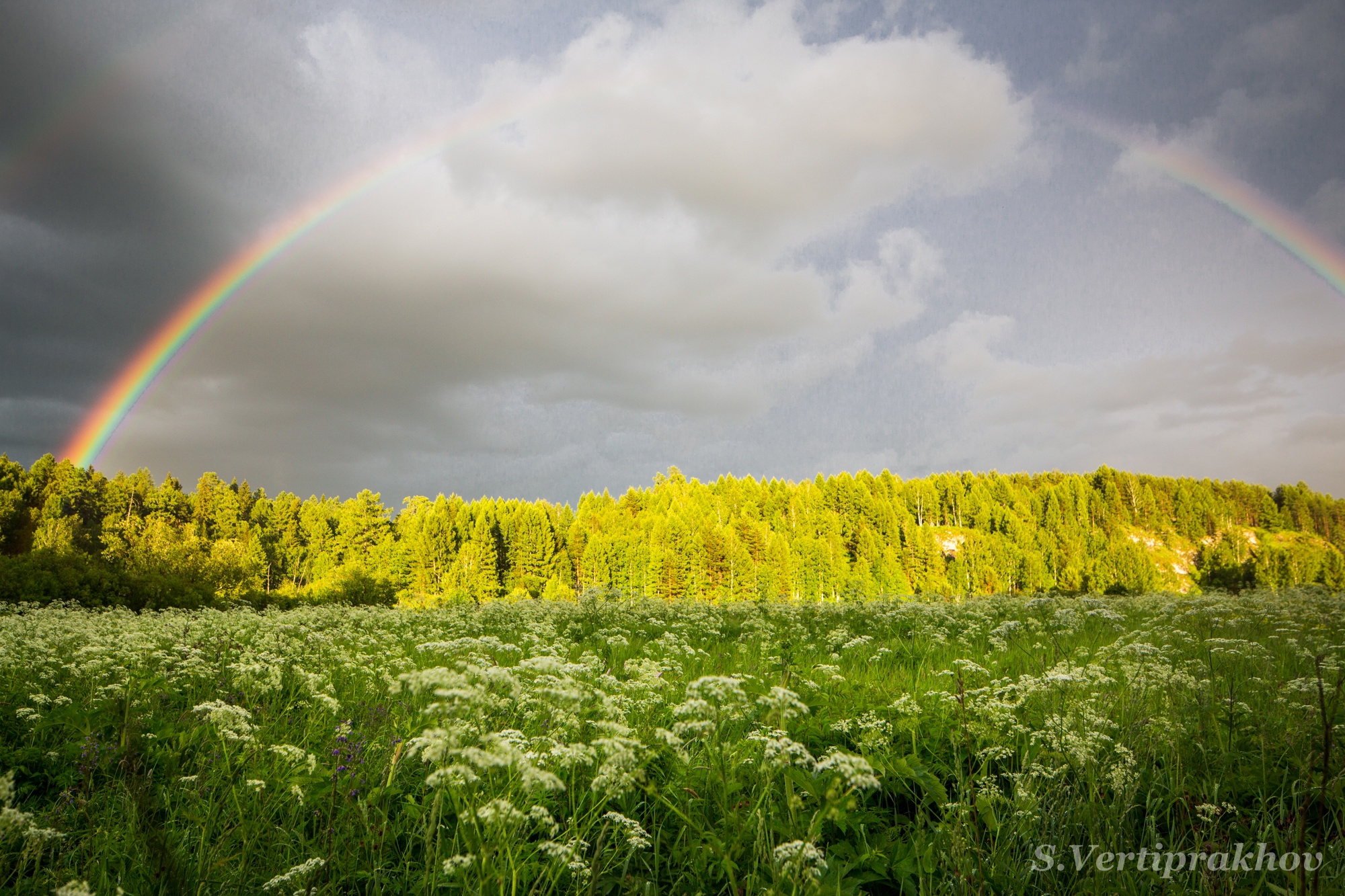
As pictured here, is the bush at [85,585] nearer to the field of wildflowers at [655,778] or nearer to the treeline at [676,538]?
the field of wildflowers at [655,778]

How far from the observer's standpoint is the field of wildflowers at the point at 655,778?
273 centimetres

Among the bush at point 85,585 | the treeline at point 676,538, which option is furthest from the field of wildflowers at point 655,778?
the treeline at point 676,538

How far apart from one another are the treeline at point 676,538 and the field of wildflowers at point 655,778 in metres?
41.7

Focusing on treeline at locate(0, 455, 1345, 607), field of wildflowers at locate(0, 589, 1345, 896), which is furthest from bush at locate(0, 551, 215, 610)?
treeline at locate(0, 455, 1345, 607)

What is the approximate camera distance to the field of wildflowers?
2.73 meters

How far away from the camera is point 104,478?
267ft

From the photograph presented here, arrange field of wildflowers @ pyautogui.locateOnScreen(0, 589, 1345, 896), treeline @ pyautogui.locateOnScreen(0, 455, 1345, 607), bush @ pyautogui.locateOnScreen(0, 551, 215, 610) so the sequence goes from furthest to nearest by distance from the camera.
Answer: treeline @ pyautogui.locateOnScreen(0, 455, 1345, 607) → bush @ pyautogui.locateOnScreen(0, 551, 215, 610) → field of wildflowers @ pyautogui.locateOnScreen(0, 589, 1345, 896)

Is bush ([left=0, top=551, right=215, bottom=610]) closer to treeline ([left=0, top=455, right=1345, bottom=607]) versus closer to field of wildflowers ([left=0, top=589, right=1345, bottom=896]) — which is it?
field of wildflowers ([left=0, top=589, right=1345, bottom=896])

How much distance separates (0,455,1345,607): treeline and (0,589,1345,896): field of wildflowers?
4168 cm

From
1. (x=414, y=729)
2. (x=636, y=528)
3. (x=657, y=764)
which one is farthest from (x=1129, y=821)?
(x=636, y=528)

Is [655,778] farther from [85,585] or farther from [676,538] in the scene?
[676,538]

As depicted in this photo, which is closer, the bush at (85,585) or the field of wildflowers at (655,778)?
the field of wildflowers at (655,778)

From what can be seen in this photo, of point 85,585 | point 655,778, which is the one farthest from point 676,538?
point 655,778

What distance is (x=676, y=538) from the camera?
71.9 meters
